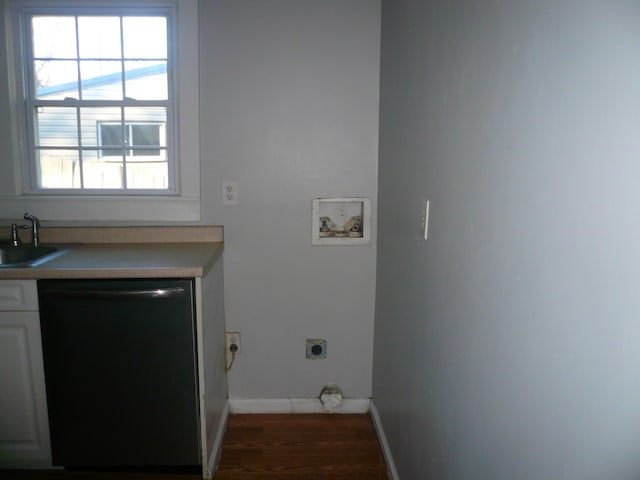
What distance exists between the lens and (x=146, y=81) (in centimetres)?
229

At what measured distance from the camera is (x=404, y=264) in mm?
1763

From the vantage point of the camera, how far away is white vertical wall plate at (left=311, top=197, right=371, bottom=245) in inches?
91.2

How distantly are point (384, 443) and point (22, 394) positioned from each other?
62.4 inches

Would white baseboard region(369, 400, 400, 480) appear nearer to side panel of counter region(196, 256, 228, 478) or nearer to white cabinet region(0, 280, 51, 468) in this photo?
side panel of counter region(196, 256, 228, 478)

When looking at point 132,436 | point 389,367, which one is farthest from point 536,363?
point 132,436

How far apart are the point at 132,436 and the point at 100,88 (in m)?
1.70

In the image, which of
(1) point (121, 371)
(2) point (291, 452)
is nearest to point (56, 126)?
(1) point (121, 371)

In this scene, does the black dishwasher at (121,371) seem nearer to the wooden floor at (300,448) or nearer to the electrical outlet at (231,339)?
the wooden floor at (300,448)

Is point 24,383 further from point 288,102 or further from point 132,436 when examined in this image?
point 288,102

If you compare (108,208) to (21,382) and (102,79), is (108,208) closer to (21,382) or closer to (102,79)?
(102,79)

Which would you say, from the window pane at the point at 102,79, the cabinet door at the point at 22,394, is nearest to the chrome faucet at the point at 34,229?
the cabinet door at the point at 22,394

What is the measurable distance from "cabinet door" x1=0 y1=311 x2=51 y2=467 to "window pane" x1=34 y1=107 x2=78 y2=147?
0.98 m

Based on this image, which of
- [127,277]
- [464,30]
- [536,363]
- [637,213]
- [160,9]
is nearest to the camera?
[637,213]

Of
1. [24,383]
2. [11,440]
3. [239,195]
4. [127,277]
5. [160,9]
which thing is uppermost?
[160,9]
